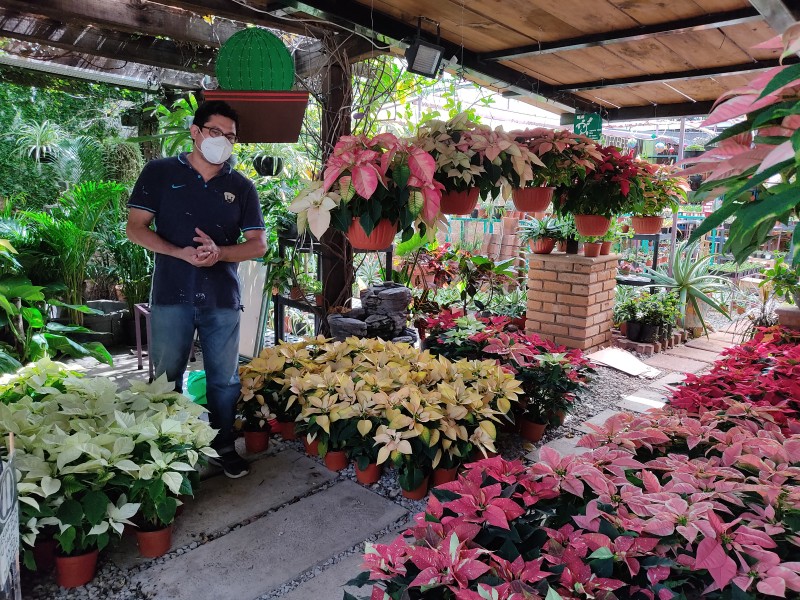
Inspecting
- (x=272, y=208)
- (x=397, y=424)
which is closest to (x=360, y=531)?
(x=397, y=424)

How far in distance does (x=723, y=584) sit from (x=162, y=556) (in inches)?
62.2

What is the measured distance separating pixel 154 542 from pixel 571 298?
126 inches

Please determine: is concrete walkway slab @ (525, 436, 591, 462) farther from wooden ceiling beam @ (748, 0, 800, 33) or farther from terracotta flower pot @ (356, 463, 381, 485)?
wooden ceiling beam @ (748, 0, 800, 33)

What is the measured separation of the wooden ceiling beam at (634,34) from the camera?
7.20 ft

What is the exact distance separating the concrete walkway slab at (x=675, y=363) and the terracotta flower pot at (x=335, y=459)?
2874mm

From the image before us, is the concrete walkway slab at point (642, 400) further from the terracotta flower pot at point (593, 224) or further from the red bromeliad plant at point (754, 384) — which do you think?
the terracotta flower pot at point (593, 224)

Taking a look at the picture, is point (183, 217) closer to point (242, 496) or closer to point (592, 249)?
point (242, 496)

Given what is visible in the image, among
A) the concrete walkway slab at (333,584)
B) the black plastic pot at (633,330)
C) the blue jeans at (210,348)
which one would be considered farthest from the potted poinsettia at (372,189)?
the black plastic pot at (633,330)

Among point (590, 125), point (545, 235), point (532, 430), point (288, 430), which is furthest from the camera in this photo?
point (545, 235)

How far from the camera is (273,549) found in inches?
71.3

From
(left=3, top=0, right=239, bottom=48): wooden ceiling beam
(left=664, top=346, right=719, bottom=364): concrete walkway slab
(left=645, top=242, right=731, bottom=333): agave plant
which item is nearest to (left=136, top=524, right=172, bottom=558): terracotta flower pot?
(left=3, top=0, right=239, bottom=48): wooden ceiling beam

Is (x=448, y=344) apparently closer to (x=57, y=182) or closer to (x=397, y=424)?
(x=397, y=424)

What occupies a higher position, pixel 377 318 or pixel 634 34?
pixel 634 34

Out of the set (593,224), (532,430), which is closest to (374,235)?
(532,430)
